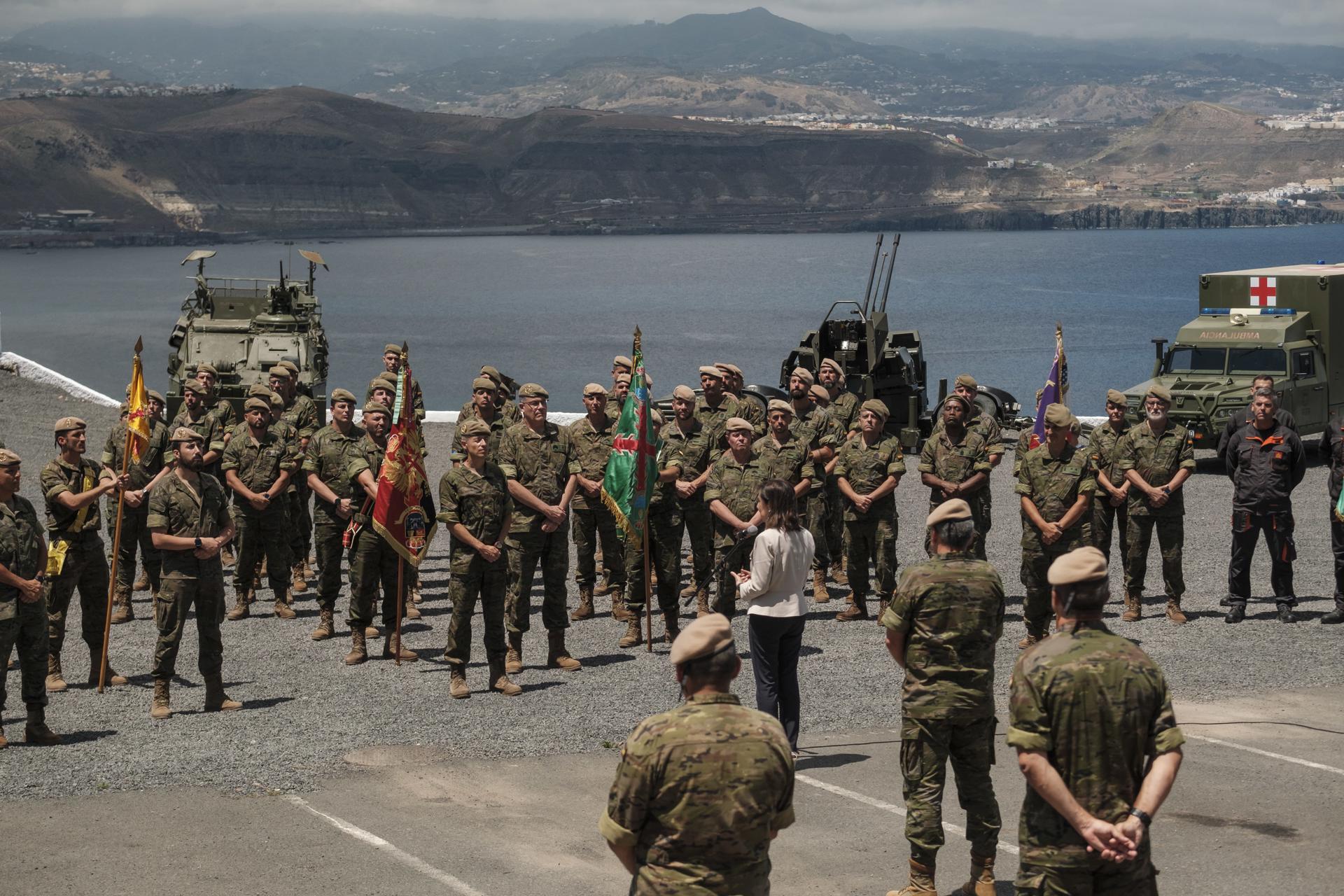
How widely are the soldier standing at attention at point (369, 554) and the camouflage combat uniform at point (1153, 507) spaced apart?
18.9 feet

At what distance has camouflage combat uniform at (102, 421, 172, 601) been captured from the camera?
13516mm

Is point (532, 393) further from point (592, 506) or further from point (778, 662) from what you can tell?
point (778, 662)

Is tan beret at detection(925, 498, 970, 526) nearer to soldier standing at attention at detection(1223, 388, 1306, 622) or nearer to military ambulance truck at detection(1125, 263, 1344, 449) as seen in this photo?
soldier standing at attention at detection(1223, 388, 1306, 622)

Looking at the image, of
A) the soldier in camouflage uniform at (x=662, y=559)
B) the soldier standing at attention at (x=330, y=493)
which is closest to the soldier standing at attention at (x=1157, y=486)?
the soldier in camouflage uniform at (x=662, y=559)

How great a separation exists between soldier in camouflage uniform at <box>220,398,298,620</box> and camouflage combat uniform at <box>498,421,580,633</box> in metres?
2.62

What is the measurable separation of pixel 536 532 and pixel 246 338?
14242mm

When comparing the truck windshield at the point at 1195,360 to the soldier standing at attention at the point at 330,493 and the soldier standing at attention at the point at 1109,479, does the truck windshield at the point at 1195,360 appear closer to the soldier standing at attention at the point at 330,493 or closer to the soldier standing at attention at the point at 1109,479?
the soldier standing at attention at the point at 1109,479

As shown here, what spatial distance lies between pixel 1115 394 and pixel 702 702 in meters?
8.54

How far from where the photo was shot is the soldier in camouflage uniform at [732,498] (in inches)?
475

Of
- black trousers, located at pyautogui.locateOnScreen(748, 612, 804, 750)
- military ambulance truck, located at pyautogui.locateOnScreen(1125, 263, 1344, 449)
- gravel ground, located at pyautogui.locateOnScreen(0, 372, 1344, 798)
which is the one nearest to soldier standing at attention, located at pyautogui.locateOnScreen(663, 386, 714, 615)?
gravel ground, located at pyautogui.locateOnScreen(0, 372, 1344, 798)

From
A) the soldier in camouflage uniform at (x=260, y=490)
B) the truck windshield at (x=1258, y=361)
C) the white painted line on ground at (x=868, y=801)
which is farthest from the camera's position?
the truck windshield at (x=1258, y=361)

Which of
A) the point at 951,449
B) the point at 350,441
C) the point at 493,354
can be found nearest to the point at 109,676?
the point at 350,441

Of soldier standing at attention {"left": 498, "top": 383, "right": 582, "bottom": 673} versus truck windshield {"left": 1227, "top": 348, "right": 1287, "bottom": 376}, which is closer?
soldier standing at attention {"left": 498, "top": 383, "right": 582, "bottom": 673}

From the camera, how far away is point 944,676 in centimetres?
704
